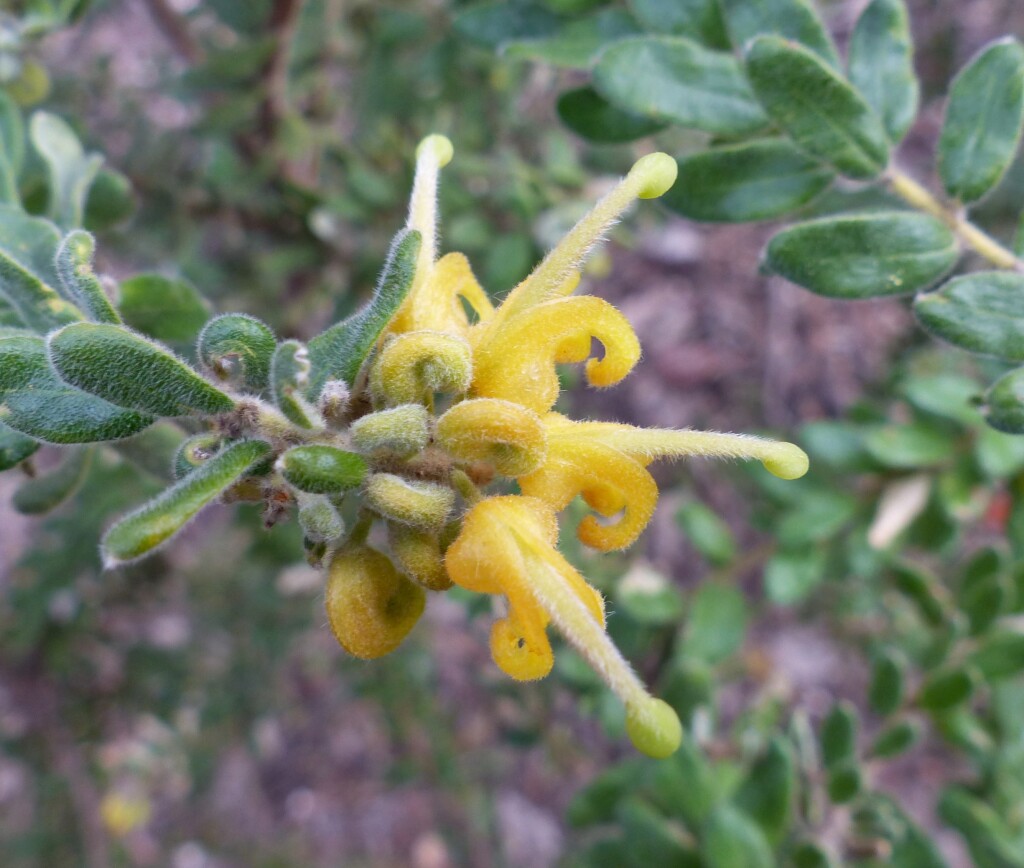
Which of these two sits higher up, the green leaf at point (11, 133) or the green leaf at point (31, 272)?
the green leaf at point (11, 133)

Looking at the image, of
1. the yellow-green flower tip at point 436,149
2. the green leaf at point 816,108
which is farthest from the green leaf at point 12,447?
the green leaf at point 816,108

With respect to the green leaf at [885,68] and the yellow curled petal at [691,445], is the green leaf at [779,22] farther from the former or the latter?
the yellow curled petal at [691,445]

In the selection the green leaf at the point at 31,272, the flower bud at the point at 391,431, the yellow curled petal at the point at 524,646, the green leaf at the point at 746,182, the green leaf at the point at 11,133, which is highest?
the green leaf at the point at 11,133

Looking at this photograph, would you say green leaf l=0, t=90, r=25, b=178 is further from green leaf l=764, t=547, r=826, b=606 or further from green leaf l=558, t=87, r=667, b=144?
green leaf l=764, t=547, r=826, b=606

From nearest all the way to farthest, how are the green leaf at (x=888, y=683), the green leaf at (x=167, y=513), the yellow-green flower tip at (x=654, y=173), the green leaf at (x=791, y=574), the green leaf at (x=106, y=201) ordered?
the green leaf at (x=167, y=513), the yellow-green flower tip at (x=654, y=173), the green leaf at (x=106, y=201), the green leaf at (x=888, y=683), the green leaf at (x=791, y=574)

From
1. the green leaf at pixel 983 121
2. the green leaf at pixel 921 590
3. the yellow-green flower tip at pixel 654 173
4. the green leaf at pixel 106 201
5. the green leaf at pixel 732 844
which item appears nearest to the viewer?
the yellow-green flower tip at pixel 654 173

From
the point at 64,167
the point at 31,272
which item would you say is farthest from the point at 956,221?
the point at 64,167

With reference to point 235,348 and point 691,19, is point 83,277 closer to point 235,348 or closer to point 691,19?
point 235,348
